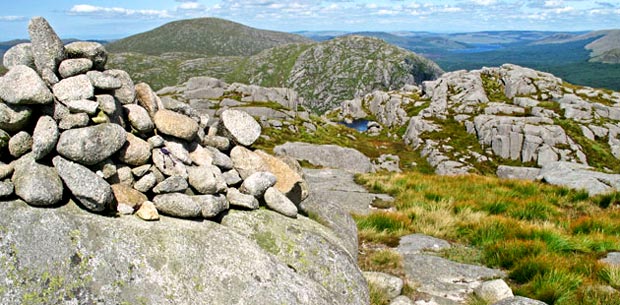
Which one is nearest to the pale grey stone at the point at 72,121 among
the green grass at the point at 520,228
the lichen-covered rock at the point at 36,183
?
the lichen-covered rock at the point at 36,183

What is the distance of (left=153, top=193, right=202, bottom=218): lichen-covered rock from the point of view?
7.64 metres

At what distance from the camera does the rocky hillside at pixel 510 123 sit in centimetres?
8262

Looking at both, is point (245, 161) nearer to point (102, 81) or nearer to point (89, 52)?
point (102, 81)

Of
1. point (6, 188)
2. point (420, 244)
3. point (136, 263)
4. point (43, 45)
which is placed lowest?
point (420, 244)

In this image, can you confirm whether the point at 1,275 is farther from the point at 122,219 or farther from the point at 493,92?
the point at 493,92

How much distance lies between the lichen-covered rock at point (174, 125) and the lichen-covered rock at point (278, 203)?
2.13 m

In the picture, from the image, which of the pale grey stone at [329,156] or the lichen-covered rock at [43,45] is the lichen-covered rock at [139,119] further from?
the pale grey stone at [329,156]

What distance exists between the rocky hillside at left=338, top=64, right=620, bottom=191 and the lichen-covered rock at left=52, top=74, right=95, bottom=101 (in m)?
78.1

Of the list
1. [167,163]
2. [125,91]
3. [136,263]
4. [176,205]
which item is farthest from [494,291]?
[125,91]

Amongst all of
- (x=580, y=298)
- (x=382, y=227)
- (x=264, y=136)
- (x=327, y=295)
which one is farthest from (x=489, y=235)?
(x=264, y=136)

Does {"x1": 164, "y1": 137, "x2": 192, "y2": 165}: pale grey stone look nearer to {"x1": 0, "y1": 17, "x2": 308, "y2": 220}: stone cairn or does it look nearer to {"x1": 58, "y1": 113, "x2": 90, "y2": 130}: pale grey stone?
{"x1": 0, "y1": 17, "x2": 308, "y2": 220}: stone cairn

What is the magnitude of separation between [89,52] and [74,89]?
131cm

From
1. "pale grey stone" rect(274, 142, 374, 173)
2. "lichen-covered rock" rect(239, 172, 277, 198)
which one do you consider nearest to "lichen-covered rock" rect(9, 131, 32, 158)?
"lichen-covered rock" rect(239, 172, 277, 198)

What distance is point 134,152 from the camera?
7727 mm
